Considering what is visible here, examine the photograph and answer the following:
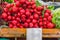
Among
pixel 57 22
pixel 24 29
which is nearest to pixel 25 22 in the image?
pixel 24 29

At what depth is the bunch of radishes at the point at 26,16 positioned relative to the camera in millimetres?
1344

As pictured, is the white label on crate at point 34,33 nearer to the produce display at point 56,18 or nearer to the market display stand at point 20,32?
the market display stand at point 20,32

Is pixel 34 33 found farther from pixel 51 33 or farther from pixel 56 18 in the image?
pixel 56 18

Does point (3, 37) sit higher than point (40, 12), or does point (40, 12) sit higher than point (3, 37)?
point (40, 12)

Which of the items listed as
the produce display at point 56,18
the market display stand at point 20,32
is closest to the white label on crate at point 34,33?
the market display stand at point 20,32

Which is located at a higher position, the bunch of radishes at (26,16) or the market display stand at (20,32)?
the bunch of radishes at (26,16)

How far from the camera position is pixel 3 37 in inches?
51.1

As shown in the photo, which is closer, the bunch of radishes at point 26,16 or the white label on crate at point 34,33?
the white label on crate at point 34,33

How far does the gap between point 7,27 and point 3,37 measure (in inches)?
3.2

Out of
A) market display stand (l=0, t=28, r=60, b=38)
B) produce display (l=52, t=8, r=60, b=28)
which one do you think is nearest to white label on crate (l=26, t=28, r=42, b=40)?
market display stand (l=0, t=28, r=60, b=38)

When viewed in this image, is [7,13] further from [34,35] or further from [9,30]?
[34,35]

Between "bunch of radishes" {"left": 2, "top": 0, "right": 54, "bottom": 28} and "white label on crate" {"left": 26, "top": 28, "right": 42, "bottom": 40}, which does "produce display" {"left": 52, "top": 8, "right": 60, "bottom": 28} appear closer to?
"bunch of radishes" {"left": 2, "top": 0, "right": 54, "bottom": 28}

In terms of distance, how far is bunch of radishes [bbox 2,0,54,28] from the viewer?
134 centimetres

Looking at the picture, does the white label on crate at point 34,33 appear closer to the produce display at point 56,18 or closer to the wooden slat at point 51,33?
the wooden slat at point 51,33
